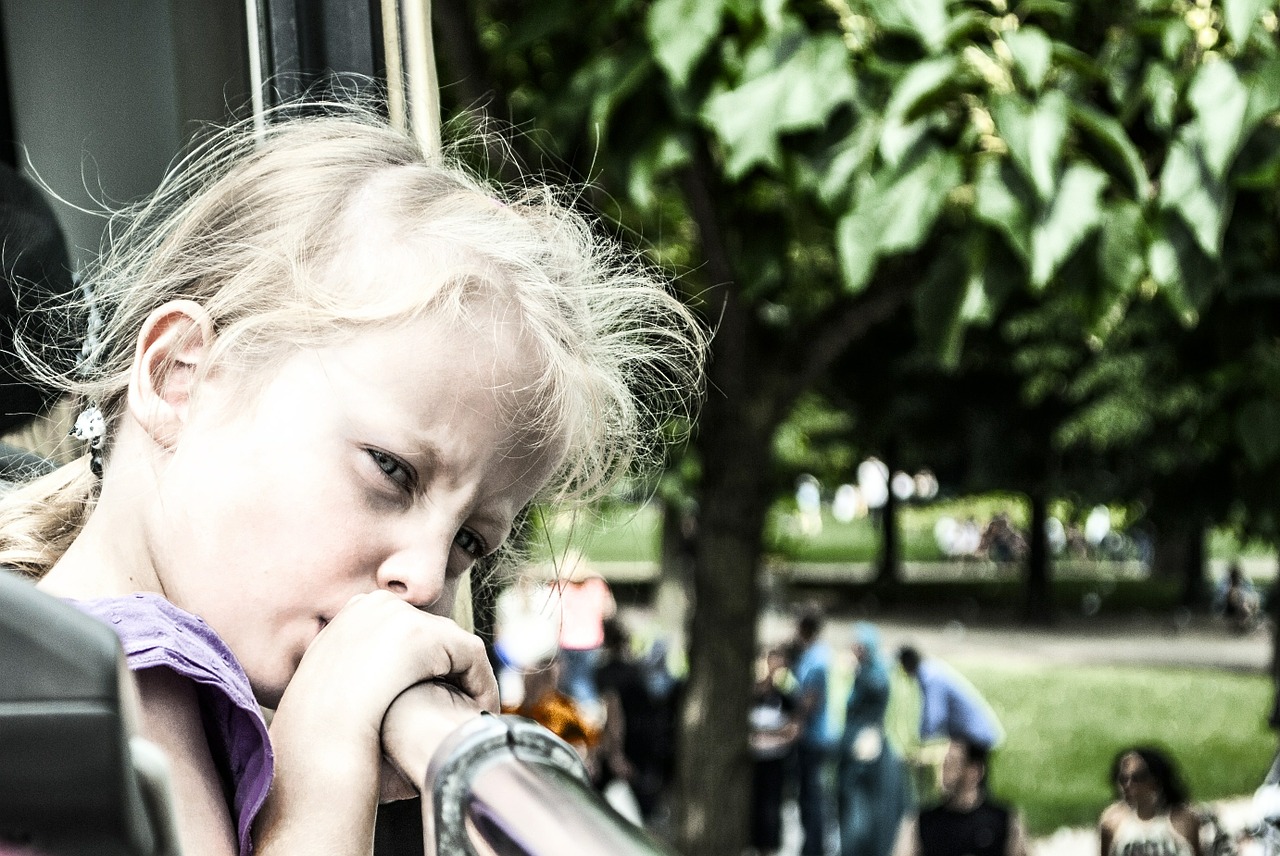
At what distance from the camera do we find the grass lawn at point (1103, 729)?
11.0m

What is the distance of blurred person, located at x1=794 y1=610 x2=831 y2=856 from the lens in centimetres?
961

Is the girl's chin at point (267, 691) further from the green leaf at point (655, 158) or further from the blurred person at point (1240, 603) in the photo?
the blurred person at point (1240, 603)

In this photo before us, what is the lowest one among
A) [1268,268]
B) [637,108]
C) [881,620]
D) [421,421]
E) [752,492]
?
[881,620]

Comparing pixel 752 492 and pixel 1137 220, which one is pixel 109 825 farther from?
pixel 752 492

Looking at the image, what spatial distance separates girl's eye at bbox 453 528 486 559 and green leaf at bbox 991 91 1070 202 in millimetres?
1435

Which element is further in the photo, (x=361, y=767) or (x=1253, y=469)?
(x=1253, y=469)

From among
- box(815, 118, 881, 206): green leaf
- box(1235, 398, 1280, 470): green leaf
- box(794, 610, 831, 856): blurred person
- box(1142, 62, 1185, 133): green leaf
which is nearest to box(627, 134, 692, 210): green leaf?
box(815, 118, 881, 206): green leaf

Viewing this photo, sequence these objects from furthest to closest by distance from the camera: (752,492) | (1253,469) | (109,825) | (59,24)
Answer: (752,492) < (1253,469) < (59,24) < (109,825)

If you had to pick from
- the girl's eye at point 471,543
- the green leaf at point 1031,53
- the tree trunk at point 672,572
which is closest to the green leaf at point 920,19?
the green leaf at point 1031,53

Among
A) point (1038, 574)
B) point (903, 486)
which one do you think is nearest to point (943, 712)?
point (1038, 574)

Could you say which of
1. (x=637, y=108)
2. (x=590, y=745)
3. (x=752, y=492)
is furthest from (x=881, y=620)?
(x=637, y=108)

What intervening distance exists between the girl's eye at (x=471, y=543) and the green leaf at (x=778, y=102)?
4.45 ft

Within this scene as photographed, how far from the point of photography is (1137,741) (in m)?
13.0

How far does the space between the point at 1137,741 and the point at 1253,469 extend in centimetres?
1033
